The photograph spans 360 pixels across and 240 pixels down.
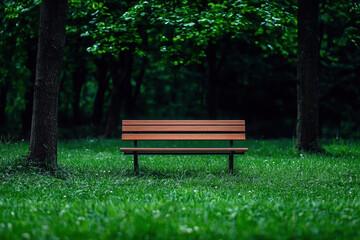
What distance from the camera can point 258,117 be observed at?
81.6 feet

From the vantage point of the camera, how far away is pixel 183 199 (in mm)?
4676

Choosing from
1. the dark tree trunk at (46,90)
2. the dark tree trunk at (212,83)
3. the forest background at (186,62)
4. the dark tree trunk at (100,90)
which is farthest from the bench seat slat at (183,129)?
the dark tree trunk at (100,90)

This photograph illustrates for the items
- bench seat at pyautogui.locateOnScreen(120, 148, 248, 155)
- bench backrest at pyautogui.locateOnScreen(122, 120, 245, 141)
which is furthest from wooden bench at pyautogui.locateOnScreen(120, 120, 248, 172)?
bench seat at pyautogui.locateOnScreen(120, 148, 248, 155)

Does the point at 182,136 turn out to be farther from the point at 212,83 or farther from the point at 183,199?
the point at 212,83

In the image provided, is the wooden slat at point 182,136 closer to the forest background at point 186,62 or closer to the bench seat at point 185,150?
the bench seat at point 185,150

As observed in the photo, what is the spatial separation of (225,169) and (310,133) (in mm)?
3331

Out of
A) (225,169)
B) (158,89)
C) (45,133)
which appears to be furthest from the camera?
(158,89)

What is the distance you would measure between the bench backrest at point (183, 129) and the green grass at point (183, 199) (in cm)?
71

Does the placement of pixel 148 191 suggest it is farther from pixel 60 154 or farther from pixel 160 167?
pixel 60 154

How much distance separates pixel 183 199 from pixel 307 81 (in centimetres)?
612

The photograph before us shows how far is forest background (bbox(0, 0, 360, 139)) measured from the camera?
9.53 metres

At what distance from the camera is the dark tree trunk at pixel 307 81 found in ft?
30.3

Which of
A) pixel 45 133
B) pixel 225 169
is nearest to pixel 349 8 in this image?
pixel 225 169

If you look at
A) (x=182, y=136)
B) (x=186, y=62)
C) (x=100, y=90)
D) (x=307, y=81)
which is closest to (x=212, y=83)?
(x=100, y=90)
